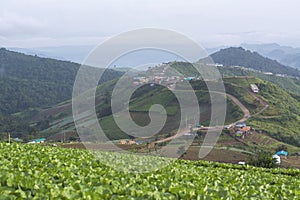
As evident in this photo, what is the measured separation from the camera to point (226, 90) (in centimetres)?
10288

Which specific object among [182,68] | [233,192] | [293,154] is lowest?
[293,154]

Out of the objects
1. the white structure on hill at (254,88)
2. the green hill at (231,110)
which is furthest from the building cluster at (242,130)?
the white structure on hill at (254,88)

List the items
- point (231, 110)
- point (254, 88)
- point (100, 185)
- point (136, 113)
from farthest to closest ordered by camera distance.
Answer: point (254, 88) → point (136, 113) → point (231, 110) → point (100, 185)

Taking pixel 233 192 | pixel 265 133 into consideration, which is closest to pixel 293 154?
pixel 265 133

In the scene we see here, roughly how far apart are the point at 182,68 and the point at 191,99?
209 feet

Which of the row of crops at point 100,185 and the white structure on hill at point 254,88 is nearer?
the row of crops at point 100,185

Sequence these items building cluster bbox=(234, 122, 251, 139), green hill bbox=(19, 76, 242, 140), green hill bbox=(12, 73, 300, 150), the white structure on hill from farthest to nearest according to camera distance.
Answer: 1. the white structure on hill
2. green hill bbox=(19, 76, 242, 140)
3. green hill bbox=(12, 73, 300, 150)
4. building cluster bbox=(234, 122, 251, 139)

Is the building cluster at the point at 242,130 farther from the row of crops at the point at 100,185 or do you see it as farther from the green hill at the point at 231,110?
the row of crops at the point at 100,185

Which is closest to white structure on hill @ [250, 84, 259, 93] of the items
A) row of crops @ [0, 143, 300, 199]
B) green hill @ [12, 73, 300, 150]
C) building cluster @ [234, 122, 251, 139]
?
green hill @ [12, 73, 300, 150]

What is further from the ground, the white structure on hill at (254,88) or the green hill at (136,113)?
the white structure on hill at (254,88)

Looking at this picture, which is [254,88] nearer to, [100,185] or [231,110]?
[231,110]

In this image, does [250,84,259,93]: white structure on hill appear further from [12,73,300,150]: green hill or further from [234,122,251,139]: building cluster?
[234,122,251,139]: building cluster

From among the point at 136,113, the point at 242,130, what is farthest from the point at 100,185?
the point at 136,113

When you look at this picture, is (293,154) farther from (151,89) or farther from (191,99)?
(151,89)
